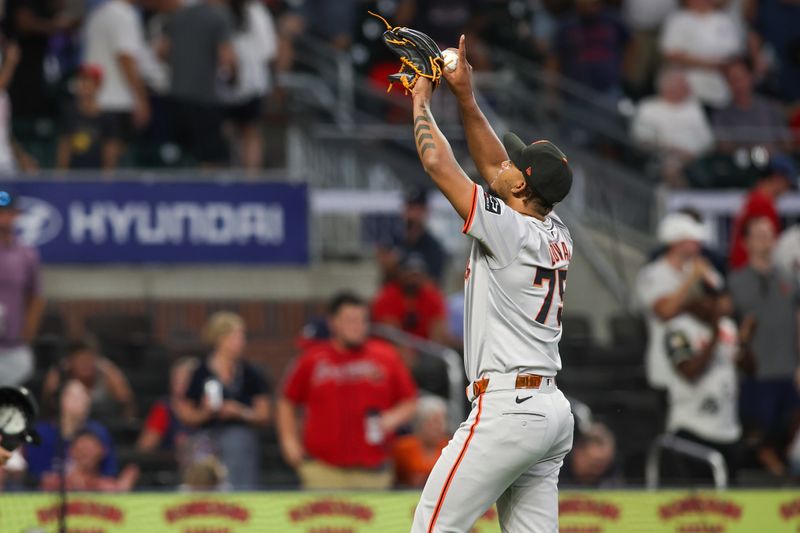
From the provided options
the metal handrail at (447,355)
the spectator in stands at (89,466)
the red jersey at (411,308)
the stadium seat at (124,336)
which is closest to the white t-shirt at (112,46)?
the stadium seat at (124,336)

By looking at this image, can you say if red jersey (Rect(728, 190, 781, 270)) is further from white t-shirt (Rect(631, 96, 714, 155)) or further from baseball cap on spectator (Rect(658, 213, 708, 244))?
white t-shirt (Rect(631, 96, 714, 155))

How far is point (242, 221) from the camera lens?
14.1 m

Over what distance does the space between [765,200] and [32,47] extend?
6.47 meters

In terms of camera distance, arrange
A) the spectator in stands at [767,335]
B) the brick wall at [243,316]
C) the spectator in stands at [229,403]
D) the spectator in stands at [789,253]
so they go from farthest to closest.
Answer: the brick wall at [243,316] < the spectator in stands at [789,253] < the spectator in stands at [767,335] < the spectator in stands at [229,403]

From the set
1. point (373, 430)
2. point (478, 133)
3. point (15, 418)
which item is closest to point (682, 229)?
point (373, 430)

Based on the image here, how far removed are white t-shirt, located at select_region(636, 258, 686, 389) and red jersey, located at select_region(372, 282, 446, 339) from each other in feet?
5.51

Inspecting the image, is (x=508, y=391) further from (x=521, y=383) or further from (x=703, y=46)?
(x=703, y=46)

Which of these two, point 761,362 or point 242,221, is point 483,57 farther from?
point 761,362

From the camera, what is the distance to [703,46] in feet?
Answer: 53.2


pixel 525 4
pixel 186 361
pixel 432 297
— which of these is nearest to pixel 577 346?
pixel 432 297

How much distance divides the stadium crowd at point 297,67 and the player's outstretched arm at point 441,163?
24.7 ft

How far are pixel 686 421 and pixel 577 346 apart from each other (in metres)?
2.30

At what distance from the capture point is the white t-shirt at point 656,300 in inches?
453

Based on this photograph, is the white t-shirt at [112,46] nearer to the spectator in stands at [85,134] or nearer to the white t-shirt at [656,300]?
the spectator in stands at [85,134]
